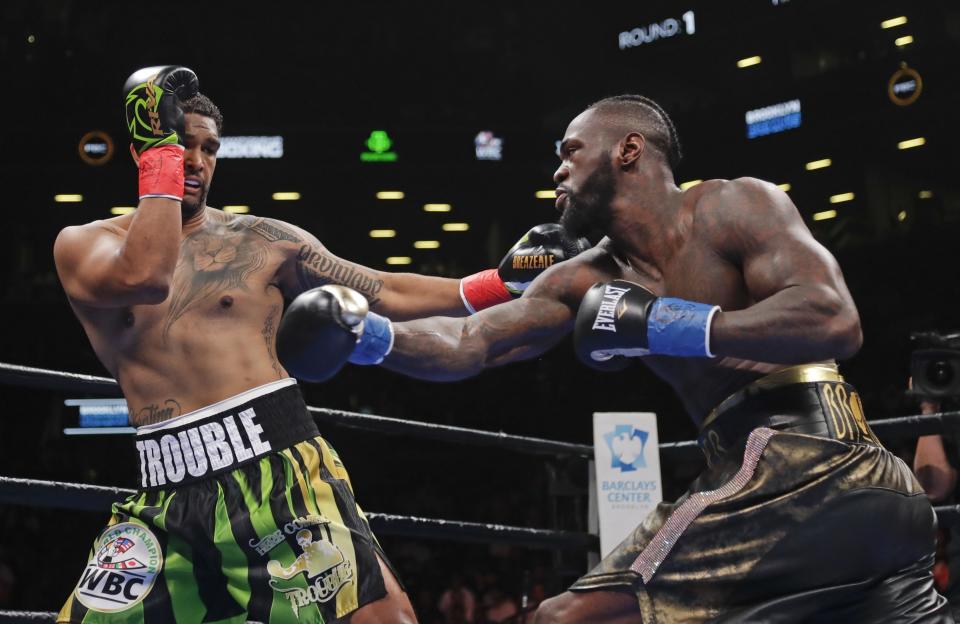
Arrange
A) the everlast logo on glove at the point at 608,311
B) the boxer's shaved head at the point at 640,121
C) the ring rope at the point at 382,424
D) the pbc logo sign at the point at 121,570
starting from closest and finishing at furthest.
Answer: the everlast logo on glove at the point at 608,311, the pbc logo sign at the point at 121,570, the boxer's shaved head at the point at 640,121, the ring rope at the point at 382,424

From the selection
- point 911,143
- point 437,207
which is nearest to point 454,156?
point 437,207

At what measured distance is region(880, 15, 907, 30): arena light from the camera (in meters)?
13.1

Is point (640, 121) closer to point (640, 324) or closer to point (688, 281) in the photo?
point (688, 281)

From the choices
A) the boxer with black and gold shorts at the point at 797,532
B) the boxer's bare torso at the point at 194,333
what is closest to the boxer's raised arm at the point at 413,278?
the boxer's bare torso at the point at 194,333

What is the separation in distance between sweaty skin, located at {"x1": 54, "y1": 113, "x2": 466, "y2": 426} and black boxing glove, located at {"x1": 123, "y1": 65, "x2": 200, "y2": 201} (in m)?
0.04

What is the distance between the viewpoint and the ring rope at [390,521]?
2.40m

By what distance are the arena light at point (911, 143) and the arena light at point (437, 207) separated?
537 centimetres

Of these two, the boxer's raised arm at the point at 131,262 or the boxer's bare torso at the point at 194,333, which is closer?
the boxer's raised arm at the point at 131,262

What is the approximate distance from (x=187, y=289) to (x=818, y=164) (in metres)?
12.2

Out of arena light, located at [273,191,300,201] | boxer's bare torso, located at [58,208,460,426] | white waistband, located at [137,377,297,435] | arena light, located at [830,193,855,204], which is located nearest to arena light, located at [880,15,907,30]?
arena light, located at [830,193,855,204]

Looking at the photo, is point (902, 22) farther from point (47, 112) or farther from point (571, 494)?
point (571, 494)

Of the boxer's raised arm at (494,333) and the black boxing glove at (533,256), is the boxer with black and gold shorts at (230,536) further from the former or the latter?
the black boxing glove at (533,256)

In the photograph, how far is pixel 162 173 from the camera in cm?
230

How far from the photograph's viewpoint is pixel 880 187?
12953 mm
